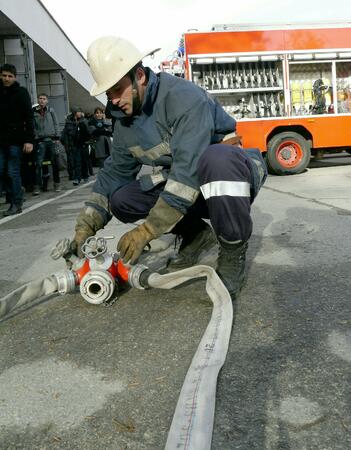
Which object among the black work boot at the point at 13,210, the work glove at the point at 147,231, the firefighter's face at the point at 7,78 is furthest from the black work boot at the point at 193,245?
the firefighter's face at the point at 7,78

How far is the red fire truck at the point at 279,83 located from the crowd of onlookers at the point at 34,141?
2681 millimetres

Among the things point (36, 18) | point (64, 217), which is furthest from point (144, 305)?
point (36, 18)

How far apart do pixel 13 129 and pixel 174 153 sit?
447 centimetres

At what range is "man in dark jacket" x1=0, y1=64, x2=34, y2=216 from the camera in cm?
623

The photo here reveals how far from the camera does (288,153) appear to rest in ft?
32.3

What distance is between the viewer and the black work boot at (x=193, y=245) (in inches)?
119

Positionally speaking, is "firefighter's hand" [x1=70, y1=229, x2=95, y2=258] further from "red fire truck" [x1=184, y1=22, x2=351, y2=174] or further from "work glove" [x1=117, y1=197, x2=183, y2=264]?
"red fire truck" [x1=184, y1=22, x2=351, y2=174]

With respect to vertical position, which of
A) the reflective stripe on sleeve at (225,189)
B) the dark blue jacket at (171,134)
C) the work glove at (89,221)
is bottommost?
the work glove at (89,221)

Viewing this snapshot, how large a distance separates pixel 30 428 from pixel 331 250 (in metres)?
2.33

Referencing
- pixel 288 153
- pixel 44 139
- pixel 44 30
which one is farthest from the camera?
pixel 44 30

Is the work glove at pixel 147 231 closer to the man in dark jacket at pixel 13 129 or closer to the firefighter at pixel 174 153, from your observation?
the firefighter at pixel 174 153

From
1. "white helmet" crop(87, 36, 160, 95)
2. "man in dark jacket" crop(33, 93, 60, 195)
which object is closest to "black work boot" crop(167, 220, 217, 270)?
"white helmet" crop(87, 36, 160, 95)

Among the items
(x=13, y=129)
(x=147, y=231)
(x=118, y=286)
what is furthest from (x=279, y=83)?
(x=147, y=231)

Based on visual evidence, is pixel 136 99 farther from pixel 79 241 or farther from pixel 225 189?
pixel 79 241
